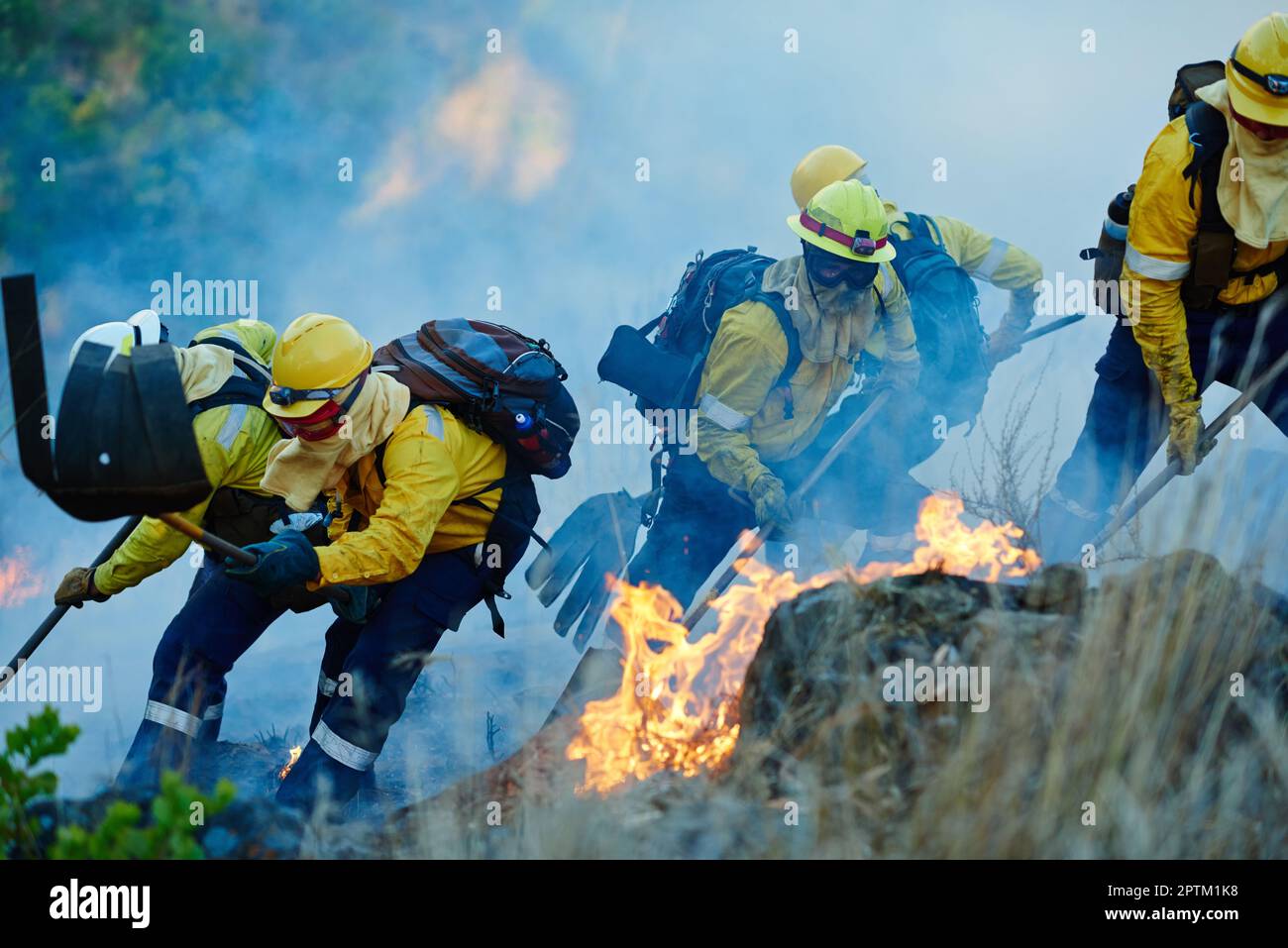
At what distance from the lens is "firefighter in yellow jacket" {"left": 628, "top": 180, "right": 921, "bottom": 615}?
5699mm

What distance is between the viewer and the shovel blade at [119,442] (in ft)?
13.2

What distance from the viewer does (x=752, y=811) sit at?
3965 millimetres

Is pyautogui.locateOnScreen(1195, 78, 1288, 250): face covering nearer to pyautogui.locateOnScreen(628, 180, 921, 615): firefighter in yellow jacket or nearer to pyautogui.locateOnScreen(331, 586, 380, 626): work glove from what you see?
pyautogui.locateOnScreen(628, 180, 921, 615): firefighter in yellow jacket

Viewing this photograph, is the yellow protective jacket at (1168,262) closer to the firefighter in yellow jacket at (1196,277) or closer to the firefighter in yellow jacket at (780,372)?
the firefighter in yellow jacket at (1196,277)

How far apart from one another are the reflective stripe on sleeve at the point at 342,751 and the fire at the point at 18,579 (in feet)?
22.8

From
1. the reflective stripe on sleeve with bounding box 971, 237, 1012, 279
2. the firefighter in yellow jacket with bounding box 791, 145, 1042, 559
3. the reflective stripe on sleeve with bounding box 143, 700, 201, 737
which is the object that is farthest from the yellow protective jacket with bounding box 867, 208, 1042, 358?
the reflective stripe on sleeve with bounding box 143, 700, 201, 737

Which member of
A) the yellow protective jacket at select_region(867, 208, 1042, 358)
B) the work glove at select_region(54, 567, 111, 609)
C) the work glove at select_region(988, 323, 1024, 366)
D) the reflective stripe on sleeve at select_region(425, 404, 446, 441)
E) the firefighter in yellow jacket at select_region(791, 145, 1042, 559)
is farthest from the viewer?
the work glove at select_region(988, 323, 1024, 366)

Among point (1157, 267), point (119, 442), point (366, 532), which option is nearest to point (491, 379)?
point (366, 532)

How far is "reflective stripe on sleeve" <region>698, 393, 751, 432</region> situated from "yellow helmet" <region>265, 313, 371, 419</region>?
1.53 metres

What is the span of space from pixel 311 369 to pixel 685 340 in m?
2.00

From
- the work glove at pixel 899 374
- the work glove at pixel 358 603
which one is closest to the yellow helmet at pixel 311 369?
the work glove at pixel 358 603

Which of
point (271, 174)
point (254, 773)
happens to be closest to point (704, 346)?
point (254, 773)

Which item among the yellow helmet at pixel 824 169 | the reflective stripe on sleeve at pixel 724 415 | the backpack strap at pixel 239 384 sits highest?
the yellow helmet at pixel 824 169
